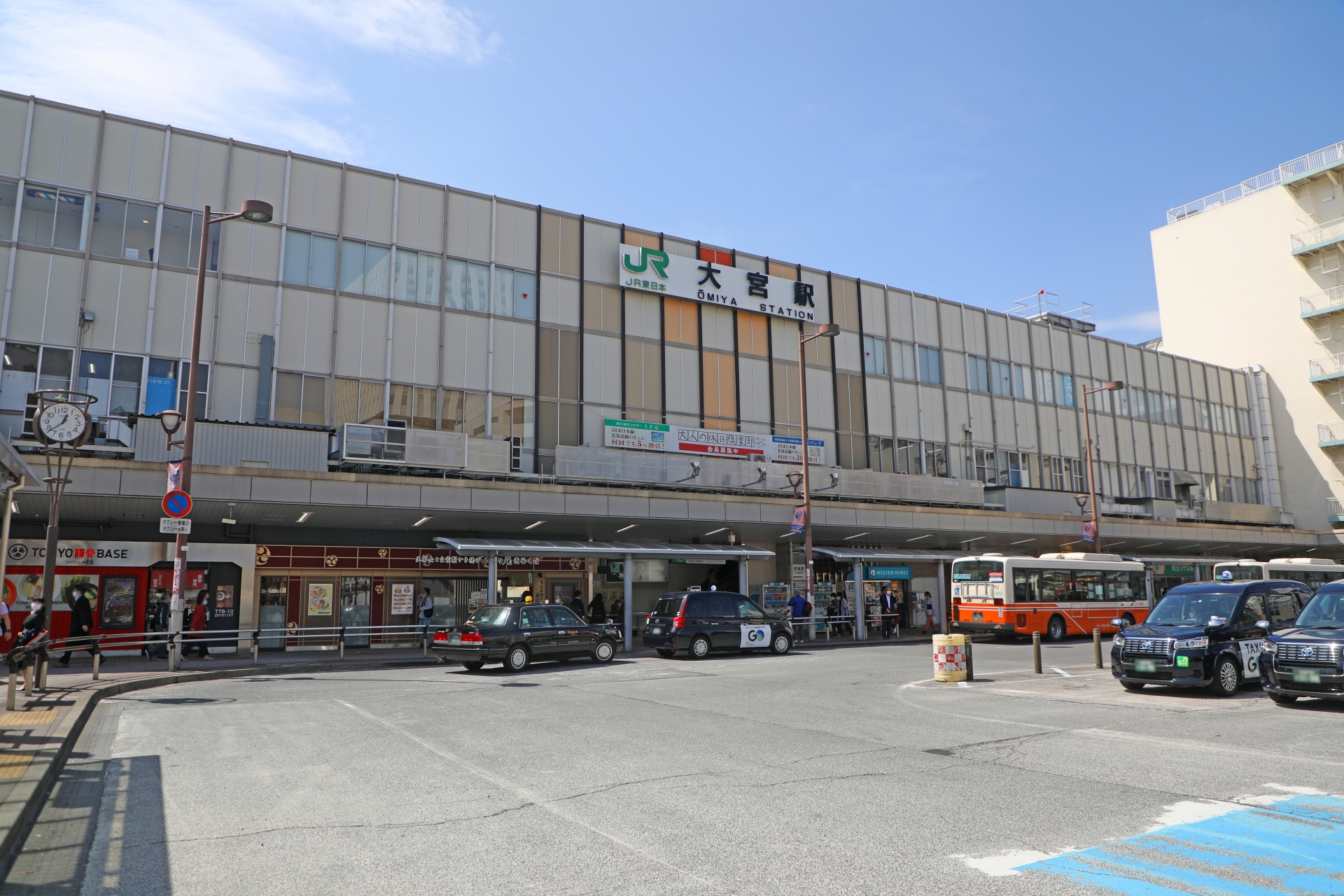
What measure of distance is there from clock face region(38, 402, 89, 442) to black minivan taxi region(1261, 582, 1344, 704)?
20313 mm

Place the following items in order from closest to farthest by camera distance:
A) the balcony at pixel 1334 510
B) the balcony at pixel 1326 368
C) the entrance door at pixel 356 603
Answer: the entrance door at pixel 356 603 < the balcony at pixel 1334 510 < the balcony at pixel 1326 368

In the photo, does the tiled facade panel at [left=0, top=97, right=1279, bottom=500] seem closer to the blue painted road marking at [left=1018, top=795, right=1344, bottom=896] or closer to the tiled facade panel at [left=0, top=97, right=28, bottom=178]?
the tiled facade panel at [left=0, top=97, right=28, bottom=178]

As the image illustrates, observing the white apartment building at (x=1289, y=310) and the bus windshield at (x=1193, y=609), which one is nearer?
the bus windshield at (x=1193, y=609)

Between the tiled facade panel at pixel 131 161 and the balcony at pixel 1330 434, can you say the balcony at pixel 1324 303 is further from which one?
the tiled facade panel at pixel 131 161

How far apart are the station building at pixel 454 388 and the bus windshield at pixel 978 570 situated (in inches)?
114

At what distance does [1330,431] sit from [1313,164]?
16.1 meters

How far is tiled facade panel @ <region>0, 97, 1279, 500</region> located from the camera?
83.4ft

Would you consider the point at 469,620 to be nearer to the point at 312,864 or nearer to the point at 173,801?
the point at 173,801

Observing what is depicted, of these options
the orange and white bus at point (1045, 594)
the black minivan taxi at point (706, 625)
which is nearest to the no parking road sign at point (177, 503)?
the black minivan taxi at point (706, 625)

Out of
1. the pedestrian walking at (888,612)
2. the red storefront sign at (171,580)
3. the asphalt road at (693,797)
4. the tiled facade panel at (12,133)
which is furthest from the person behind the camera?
the pedestrian walking at (888,612)

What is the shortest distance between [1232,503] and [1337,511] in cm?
871

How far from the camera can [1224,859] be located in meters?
5.64

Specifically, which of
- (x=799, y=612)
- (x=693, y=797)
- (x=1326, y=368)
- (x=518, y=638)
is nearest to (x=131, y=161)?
(x=518, y=638)

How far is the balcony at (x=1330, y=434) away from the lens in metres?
52.0
